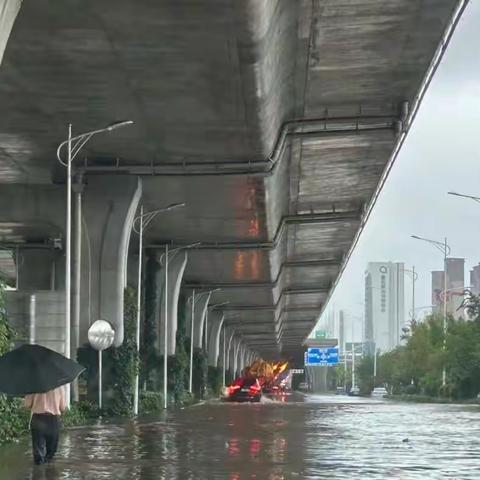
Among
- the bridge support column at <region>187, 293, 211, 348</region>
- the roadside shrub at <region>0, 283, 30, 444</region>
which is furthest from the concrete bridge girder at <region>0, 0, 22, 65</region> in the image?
the bridge support column at <region>187, 293, 211, 348</region>

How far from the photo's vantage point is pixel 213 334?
96.5 metres

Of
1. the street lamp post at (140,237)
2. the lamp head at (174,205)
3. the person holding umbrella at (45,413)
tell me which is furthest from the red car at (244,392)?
the person holding umbrella at (45,413)

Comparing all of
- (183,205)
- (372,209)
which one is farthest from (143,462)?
(372,209)

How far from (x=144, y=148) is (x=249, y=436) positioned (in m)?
13.7

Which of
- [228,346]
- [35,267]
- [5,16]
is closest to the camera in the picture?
[5,16]

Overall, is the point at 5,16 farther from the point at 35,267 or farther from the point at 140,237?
the point at 35,267

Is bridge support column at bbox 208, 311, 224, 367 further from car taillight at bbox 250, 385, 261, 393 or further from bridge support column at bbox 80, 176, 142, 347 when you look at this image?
bridge support column at bbox 80, 176, 142, 347

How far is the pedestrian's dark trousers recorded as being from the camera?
15.0 meters

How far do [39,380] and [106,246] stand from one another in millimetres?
23675

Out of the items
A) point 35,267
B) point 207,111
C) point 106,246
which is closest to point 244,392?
point 35,267

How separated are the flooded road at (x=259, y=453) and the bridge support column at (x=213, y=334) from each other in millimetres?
67229

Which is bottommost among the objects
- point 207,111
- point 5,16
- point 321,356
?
point 321,356

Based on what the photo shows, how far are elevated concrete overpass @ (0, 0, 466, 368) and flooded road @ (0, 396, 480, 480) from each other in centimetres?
659

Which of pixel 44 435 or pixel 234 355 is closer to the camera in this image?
pixel 44 435
